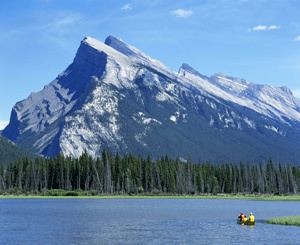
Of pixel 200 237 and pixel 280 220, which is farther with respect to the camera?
pixel 280 220

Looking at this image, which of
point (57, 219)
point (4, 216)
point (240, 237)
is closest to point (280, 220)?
point (240, 237)

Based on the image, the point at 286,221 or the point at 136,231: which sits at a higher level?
the point at 286,221

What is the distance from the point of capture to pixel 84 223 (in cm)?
9031

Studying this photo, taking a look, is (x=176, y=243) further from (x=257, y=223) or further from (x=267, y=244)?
(x=257, y=223)

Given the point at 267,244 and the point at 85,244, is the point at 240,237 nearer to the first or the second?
the point at 267,244

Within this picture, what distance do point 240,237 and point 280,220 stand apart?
67.0 feet

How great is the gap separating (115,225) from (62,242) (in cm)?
2229

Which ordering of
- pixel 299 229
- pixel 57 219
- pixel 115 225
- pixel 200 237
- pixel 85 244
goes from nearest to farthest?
pixel 85 244 → pixel 200 237 → pixel 299 229 → pixel 115 225 → pixel 57 219

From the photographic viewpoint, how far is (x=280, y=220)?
89.7 meters

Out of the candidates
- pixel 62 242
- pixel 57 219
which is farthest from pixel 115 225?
pixel 62 242

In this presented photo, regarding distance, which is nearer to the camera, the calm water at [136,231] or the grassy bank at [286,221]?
the calm water at [136,231]

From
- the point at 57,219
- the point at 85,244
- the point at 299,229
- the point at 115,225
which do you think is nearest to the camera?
the point at 85,244

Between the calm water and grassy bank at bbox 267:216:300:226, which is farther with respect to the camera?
grassy bank at bbox 267:216:300:226

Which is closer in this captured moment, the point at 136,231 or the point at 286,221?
the point at 136,231
